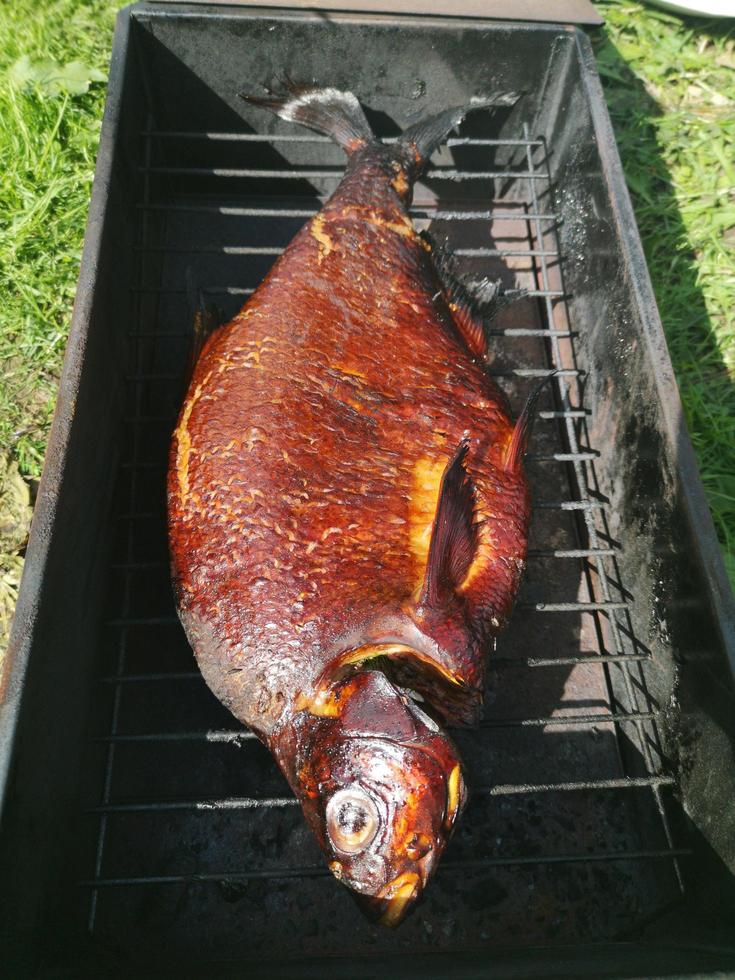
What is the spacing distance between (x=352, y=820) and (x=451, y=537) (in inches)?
34.6

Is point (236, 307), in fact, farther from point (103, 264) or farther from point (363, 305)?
point (363, 305)

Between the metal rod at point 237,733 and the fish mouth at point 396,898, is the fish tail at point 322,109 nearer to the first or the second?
the metal rod at point 237,733

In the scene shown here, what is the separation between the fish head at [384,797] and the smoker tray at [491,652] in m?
0.41

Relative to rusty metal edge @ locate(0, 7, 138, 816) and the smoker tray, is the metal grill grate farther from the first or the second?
rusty metal edge @ locate(0, 7, 138, 816)

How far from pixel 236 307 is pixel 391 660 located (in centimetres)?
237

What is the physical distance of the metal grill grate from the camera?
255 centimetres

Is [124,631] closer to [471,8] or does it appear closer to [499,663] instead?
[499,663]

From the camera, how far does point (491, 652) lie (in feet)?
7.27

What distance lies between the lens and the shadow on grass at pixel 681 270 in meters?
3.76

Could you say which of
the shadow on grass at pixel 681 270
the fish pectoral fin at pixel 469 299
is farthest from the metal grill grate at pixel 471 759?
the shadow on grass at pixel 681 270

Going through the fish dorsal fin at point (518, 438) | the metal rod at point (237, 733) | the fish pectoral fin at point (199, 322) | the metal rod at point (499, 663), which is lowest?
the metal rod at point (237, 733)

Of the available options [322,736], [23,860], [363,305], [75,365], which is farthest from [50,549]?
[363,305]

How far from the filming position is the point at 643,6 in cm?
513

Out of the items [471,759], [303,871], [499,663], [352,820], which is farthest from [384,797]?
[471,759]
